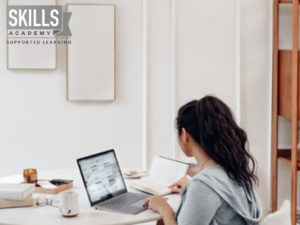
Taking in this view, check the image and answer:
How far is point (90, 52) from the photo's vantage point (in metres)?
3.88

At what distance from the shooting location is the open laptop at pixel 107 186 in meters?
2.26

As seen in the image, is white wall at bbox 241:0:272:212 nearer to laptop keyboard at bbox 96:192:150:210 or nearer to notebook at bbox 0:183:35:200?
laptop keyboard at bbox 96:192:150:210

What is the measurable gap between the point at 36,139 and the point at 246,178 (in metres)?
2.40

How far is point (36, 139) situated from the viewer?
392 cm

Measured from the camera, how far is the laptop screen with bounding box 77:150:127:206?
2.28 meters

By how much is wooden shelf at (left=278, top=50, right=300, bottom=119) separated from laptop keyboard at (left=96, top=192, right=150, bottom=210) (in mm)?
1744

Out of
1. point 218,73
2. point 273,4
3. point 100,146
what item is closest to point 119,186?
point 100,146

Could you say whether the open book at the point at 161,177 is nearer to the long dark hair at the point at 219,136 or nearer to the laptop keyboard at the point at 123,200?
the laptop keyboard at the point at 123,200

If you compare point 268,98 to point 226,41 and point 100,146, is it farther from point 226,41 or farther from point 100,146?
point 100,146

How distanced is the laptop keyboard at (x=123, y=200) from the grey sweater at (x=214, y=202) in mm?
504

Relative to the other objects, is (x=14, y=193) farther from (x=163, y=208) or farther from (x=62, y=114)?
Result: (x=62, y=114)

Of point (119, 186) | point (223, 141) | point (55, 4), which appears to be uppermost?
point (55, 4)

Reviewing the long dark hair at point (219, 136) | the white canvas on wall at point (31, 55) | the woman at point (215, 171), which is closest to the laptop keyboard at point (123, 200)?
the woman at point (215, 171)

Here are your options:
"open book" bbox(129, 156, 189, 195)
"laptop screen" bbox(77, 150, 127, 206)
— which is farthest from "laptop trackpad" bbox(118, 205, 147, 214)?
"open book" bbox(129, 156, 189, 195)
